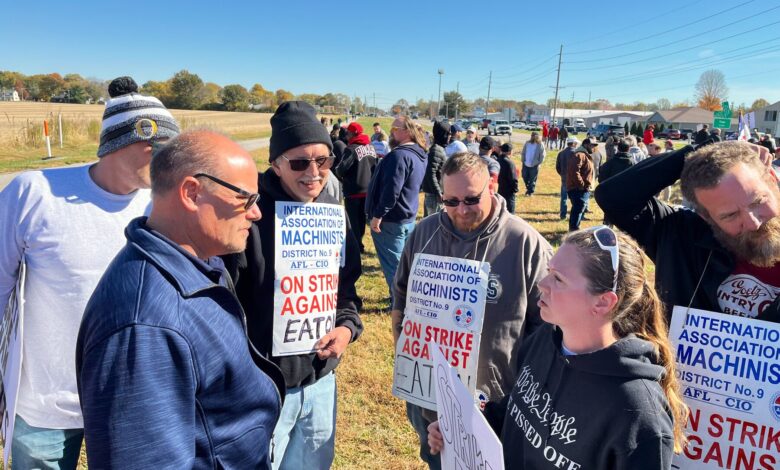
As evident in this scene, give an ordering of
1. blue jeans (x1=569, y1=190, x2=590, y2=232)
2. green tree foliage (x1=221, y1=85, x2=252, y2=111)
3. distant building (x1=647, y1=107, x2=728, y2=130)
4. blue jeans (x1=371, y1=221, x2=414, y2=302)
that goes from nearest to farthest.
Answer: blue jeans (x1=371, y1=221, x2=414, y2=302)
blue jeans (x1=569, y1=190, x2=590, y2=232)
distant building (x1=647, y1=107, x2=728, y2=130)
green tree foliage (x1=221, y1=85, x2=252, y2=111)

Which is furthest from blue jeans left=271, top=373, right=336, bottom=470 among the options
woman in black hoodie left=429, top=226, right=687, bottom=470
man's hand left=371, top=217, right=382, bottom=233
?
man's hand left=371, top=217, right=382, bottom=233

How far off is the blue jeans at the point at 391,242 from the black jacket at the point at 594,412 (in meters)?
4.24

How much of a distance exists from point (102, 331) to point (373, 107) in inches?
5874

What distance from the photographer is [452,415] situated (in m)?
1.75

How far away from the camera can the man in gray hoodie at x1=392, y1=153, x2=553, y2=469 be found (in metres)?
2.44

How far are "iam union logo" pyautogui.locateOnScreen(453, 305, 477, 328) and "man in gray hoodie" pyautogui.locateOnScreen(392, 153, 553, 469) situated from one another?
7 centimetres

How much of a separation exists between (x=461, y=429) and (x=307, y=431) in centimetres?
109

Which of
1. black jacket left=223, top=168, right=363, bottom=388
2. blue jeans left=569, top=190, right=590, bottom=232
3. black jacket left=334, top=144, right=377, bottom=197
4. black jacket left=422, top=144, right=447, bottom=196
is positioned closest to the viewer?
black jacket left=223, top=168, right=363, bottom=388

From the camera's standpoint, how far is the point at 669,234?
7.63 ft

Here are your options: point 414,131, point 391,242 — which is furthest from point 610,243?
point 414,131

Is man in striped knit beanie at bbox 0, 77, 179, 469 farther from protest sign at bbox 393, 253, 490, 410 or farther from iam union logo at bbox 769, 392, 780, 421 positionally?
iam union logo at bbox 769, 392, 780, 421

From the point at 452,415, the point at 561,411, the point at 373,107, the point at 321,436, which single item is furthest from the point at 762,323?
the point at 373,107

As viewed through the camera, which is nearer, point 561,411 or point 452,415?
point 561,411

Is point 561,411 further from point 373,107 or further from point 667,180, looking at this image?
point 373,107
